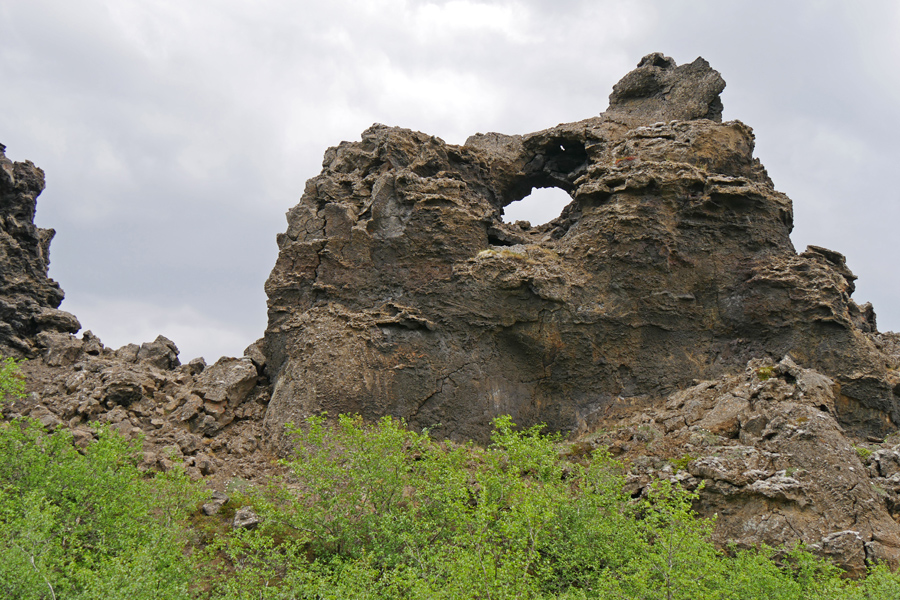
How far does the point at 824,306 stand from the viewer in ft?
94.6

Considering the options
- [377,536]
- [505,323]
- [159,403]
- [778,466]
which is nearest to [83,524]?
[377,536]

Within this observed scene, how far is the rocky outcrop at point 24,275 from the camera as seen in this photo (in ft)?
108

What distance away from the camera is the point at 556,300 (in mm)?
30250

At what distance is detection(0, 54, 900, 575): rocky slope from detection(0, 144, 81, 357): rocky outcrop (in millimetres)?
164

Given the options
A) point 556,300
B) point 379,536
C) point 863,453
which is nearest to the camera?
point 379,536

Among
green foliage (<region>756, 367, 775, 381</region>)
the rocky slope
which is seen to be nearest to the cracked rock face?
the rocky slope

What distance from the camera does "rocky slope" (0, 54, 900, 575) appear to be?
91.9 ft

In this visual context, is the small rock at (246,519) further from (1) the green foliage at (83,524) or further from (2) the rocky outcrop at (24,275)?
(2) the rocky outcrop at (24,275)

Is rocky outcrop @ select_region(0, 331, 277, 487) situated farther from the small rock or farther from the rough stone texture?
the rough stone texture

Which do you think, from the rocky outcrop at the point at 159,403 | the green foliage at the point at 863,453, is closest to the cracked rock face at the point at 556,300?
the rocky outcrop at the point at 159,403

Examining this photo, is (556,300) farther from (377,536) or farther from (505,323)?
(377,536)

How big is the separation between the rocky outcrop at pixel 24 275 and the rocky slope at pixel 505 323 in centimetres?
16

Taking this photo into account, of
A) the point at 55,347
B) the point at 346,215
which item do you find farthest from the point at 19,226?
the point at 346,215

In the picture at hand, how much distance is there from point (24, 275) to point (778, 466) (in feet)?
126
